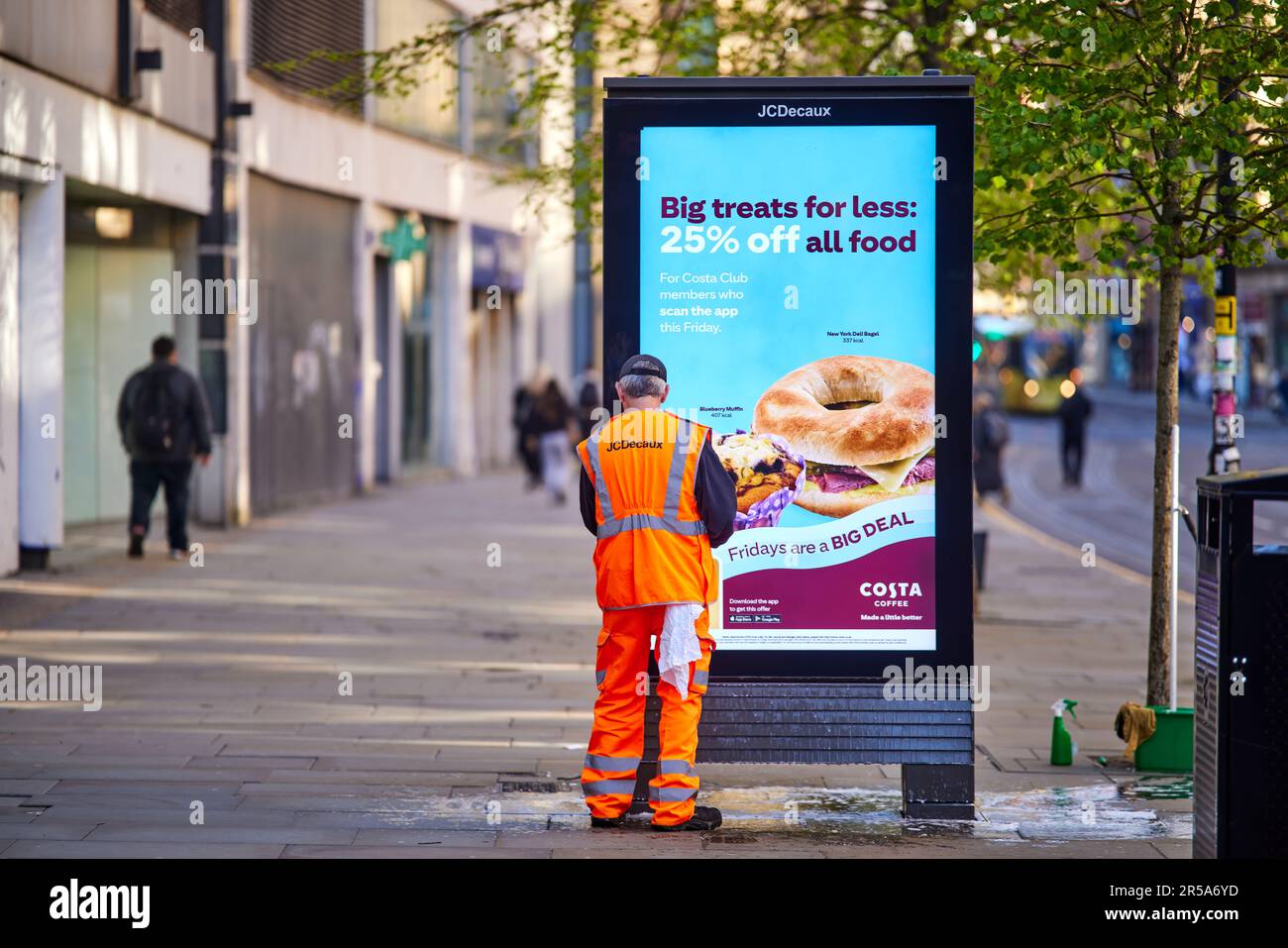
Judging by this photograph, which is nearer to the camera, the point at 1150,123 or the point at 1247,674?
the point at 1247,674

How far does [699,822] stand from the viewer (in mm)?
7285

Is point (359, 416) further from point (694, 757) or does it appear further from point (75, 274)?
point (694, 757)

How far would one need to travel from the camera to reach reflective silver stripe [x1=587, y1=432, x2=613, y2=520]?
722cm

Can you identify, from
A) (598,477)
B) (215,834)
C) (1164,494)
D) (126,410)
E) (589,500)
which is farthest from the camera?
(126,410)

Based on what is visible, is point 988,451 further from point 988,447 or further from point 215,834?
point 215,834

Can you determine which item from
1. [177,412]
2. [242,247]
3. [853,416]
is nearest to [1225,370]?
[853,416]

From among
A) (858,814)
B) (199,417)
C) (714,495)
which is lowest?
(858,814)

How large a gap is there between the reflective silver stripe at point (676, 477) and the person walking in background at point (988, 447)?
13.6 m

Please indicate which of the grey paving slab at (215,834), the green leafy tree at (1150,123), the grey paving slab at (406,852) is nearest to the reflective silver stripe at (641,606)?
the grey paving slab at (406,852)

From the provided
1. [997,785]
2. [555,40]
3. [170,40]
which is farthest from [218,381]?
[997,785]

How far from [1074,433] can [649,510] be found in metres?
25.8

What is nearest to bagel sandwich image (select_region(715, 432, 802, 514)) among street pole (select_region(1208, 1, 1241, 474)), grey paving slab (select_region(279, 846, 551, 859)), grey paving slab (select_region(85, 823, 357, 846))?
grey paving slab (select_region(279, 846, 551, 859))
